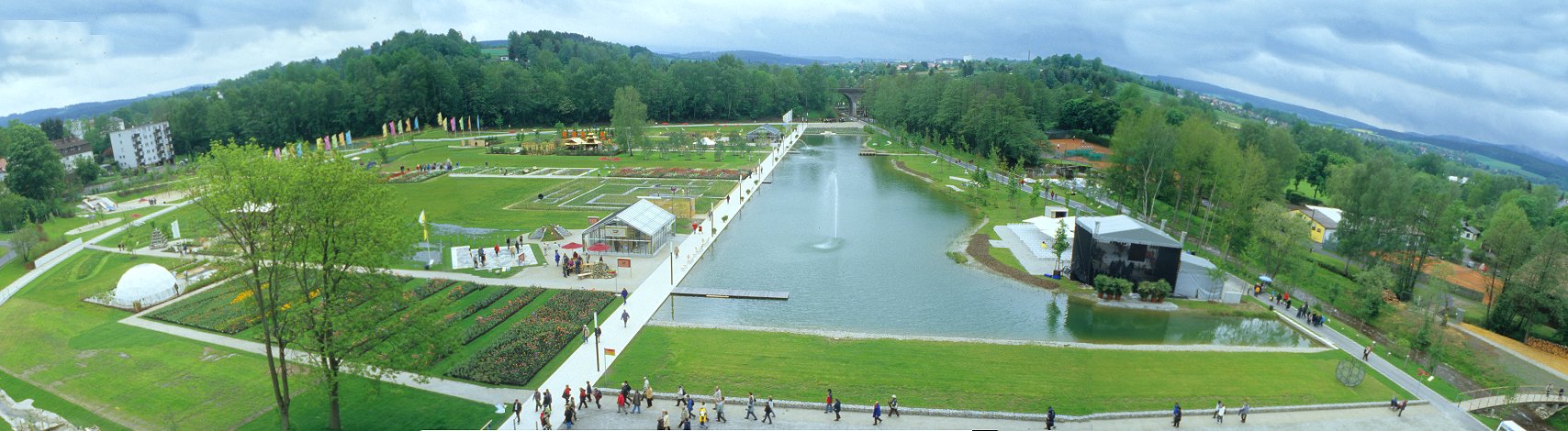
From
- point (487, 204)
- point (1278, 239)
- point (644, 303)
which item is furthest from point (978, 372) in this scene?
point (487, 204)

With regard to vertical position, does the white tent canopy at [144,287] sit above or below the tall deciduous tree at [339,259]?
below

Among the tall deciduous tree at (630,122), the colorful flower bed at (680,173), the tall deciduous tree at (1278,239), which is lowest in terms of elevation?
the colorful flower bed at (680,173)

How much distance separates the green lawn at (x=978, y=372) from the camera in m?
24.8

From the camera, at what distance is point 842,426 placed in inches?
897

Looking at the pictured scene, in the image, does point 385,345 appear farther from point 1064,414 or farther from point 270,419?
point 1064,414

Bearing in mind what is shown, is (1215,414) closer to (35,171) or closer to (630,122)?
(630,122)

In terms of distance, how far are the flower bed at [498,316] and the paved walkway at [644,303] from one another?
173 inches

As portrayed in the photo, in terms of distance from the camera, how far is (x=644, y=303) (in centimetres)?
3422

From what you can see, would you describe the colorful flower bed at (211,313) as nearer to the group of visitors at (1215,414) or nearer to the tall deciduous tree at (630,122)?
the group of visitors at (1215,414)

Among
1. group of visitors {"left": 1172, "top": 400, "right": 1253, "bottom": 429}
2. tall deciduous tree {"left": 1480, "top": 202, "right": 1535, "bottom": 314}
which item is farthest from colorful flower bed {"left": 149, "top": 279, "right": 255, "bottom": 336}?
tall deciduous tree {"left": 1480, "top": 202, "right": 1535, "bottom": 314}

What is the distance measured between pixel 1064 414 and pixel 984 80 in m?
87.4

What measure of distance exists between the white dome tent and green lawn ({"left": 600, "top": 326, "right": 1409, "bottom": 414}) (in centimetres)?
2320

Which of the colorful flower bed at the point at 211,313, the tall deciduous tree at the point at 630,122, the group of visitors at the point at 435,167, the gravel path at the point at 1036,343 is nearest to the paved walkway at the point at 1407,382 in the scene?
the gravel path at the point at 1036,343

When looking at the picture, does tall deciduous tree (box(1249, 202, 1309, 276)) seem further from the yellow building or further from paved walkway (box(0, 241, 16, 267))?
paved walkway (box(0, 241, 16, 267))
